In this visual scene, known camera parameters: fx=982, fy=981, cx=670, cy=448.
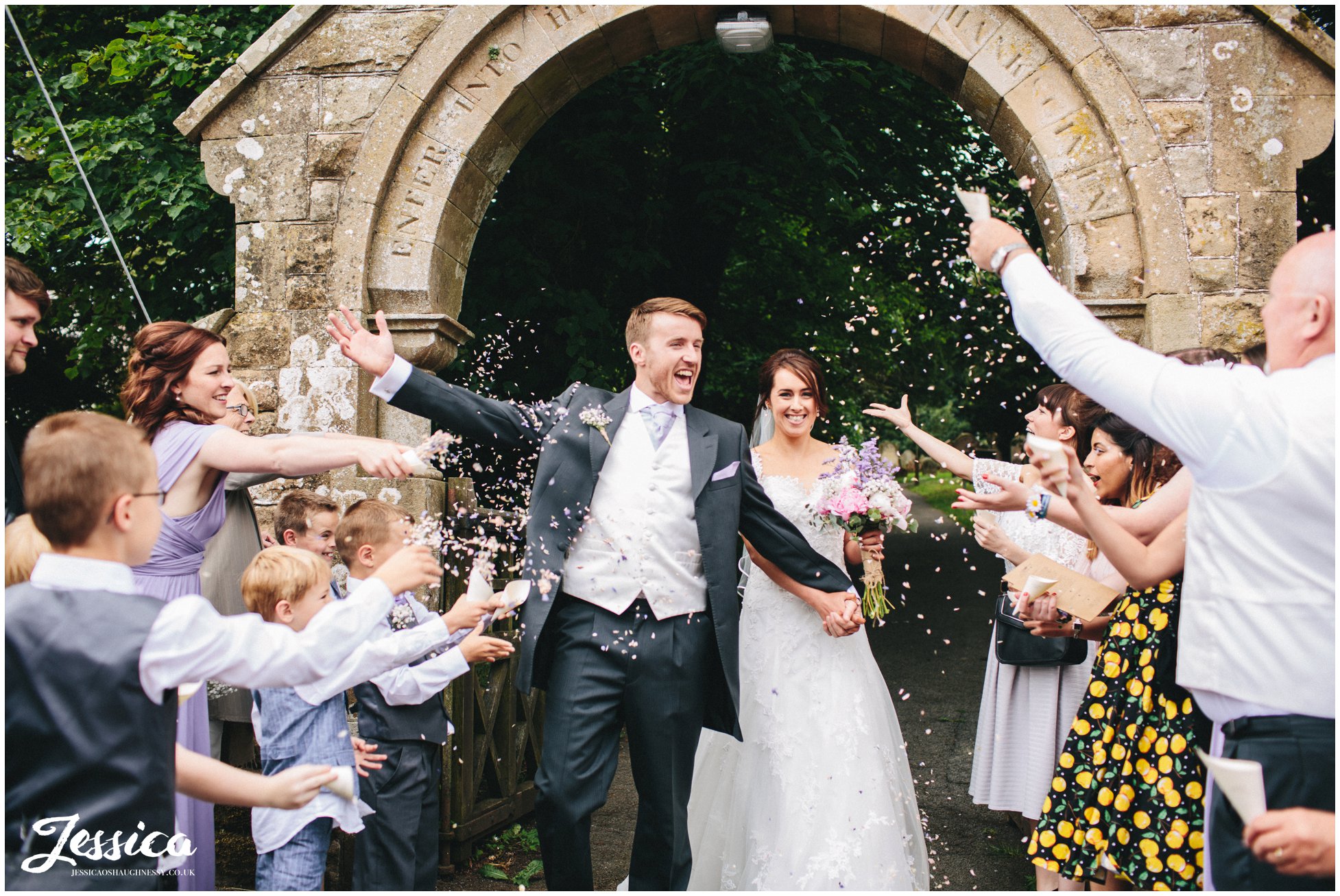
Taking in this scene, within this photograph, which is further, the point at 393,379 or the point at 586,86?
the point at 586,86

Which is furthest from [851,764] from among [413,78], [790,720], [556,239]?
[556,239]

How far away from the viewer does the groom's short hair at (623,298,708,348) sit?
3715mm

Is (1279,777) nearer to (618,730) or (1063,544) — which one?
(618,730)

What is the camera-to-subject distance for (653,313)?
373 cm

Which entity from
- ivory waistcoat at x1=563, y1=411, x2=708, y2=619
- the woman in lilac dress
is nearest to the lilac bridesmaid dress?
the woman in lilac dress

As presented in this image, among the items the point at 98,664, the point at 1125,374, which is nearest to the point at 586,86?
the point at 1125,374

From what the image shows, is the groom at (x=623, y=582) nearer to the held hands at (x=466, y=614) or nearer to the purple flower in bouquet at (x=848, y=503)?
the held hands at (x=466, y=614)

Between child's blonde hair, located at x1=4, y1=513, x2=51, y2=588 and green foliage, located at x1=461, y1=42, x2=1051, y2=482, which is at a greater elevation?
green foliage, located at x1=461, y1=42, x2=1051, y2=482

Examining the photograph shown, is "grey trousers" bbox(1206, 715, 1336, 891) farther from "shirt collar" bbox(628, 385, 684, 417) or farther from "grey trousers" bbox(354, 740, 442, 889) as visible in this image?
"grey trousers" bbox(354, 740, 442, 889)

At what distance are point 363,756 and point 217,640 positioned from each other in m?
1.24

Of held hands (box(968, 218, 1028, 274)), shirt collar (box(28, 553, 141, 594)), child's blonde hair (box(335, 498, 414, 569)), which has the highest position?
held hands (box(968, 218, 1028, 274))

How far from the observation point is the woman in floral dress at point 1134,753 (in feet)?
8.41

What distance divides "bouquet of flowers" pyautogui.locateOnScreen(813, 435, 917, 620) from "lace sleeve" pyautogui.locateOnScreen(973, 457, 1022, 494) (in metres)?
0.44

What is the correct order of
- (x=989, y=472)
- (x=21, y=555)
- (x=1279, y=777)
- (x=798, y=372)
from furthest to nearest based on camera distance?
(x=798, y=372) < (x=989, y=472) < (x=21, y=555) < (x=1279, y=777)
